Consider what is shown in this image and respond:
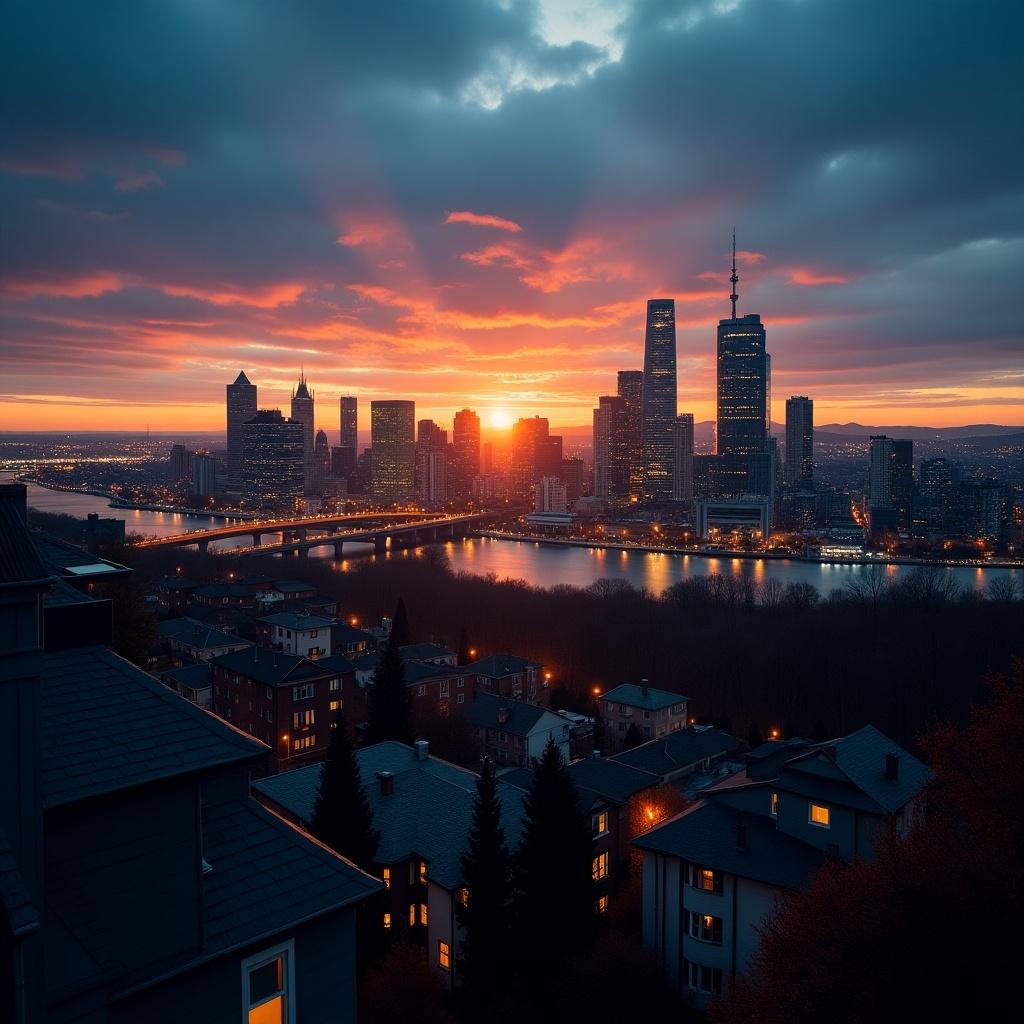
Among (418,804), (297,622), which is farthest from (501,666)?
Answer: (418,804)

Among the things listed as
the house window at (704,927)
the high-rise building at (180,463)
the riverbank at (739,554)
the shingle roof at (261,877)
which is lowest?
the riverbank at (739,554)

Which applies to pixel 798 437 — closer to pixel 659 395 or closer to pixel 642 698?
pixel 659 395

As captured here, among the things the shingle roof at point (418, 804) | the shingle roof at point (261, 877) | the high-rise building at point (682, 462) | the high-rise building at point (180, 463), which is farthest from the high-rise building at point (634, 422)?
the shingle roof at point (261, 877)

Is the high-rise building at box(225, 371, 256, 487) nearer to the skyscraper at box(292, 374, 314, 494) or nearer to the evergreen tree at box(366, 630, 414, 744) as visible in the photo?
the skyscraper at box(292, 374, 314, 494)

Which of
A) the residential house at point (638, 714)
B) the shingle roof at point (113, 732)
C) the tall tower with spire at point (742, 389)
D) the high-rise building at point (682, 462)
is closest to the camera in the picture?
the shingle roof at point (113, 732)

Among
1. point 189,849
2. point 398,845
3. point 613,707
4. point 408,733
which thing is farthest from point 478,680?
point 189,849

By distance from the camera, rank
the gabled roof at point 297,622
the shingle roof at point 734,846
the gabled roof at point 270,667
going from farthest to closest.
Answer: the gabled roof at point 297,622 < the gabled roof at point 270,667 < the shingle roof at point 734,846

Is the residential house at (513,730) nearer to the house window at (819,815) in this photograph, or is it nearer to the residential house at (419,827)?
the residential house at (419,827)
